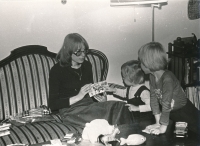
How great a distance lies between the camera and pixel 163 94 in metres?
2.31

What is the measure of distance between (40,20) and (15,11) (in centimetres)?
30

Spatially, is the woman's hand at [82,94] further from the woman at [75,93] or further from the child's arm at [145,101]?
the child's arm at [145,101]

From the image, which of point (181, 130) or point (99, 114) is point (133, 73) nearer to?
point (99, 114)

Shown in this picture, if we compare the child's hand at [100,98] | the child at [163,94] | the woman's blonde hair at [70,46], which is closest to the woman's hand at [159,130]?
the child at [163,94]

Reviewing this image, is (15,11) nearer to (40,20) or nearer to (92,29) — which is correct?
(40,20)

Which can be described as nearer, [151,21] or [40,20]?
[40,20]

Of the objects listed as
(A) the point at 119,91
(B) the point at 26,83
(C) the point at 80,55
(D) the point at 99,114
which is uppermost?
(C) the point at 80,55

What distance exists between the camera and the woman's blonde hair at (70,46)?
2961 mm

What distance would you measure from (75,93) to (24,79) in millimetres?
549

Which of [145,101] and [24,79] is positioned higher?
[24,79]

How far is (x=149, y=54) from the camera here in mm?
2340

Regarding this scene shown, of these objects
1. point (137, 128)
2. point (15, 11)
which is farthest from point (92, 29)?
point (137, 128)

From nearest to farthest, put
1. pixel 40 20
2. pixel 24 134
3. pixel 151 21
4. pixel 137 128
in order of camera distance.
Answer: pixel 137 128
pixel 24 134
pixel 40 20
pixel 151 21

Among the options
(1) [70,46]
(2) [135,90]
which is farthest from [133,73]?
(1) [70,46]
